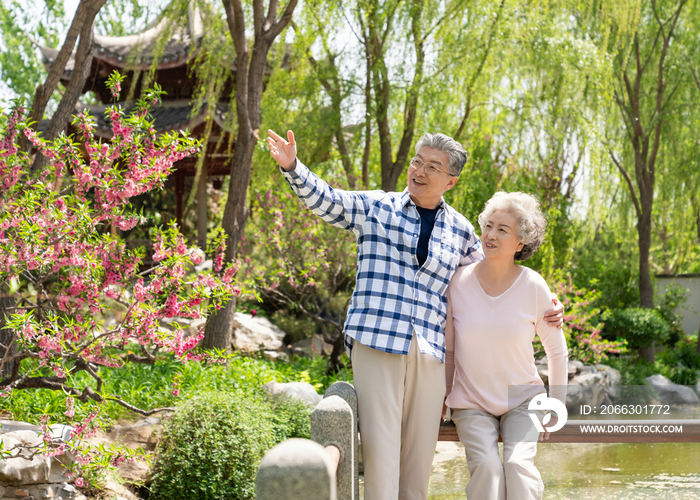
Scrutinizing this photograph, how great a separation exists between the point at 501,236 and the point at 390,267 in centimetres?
43

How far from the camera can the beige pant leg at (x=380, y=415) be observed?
1914mm

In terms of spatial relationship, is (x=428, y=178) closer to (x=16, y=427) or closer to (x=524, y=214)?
(x=524, y=214)

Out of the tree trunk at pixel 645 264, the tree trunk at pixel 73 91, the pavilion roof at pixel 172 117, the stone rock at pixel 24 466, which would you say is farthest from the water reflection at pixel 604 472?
the pavilion roof at pixel 172 117

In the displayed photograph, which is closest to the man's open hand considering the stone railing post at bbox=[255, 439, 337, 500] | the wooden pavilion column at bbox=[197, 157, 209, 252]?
the stone railing post at bbox=[255, 439, 337, 500]

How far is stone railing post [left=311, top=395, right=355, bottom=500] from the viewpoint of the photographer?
1.72m

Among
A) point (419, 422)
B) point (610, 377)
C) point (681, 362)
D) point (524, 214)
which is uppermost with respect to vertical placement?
point (524, 214)

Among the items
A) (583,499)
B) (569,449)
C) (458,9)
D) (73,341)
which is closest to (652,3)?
(458,9)

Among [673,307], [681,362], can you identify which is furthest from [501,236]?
[673,307]

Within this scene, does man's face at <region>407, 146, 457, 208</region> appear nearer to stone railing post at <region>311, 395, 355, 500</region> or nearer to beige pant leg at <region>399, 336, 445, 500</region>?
beige pant leg at <region>399, 336, 445, 500</region>

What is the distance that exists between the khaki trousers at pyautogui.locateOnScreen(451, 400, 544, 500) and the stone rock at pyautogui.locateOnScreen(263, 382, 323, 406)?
9.03ft

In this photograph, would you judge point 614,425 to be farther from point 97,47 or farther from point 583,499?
point 97,47

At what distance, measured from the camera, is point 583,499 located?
3.44 meters

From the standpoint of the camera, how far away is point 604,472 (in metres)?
4.59

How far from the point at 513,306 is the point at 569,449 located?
13.8ft
